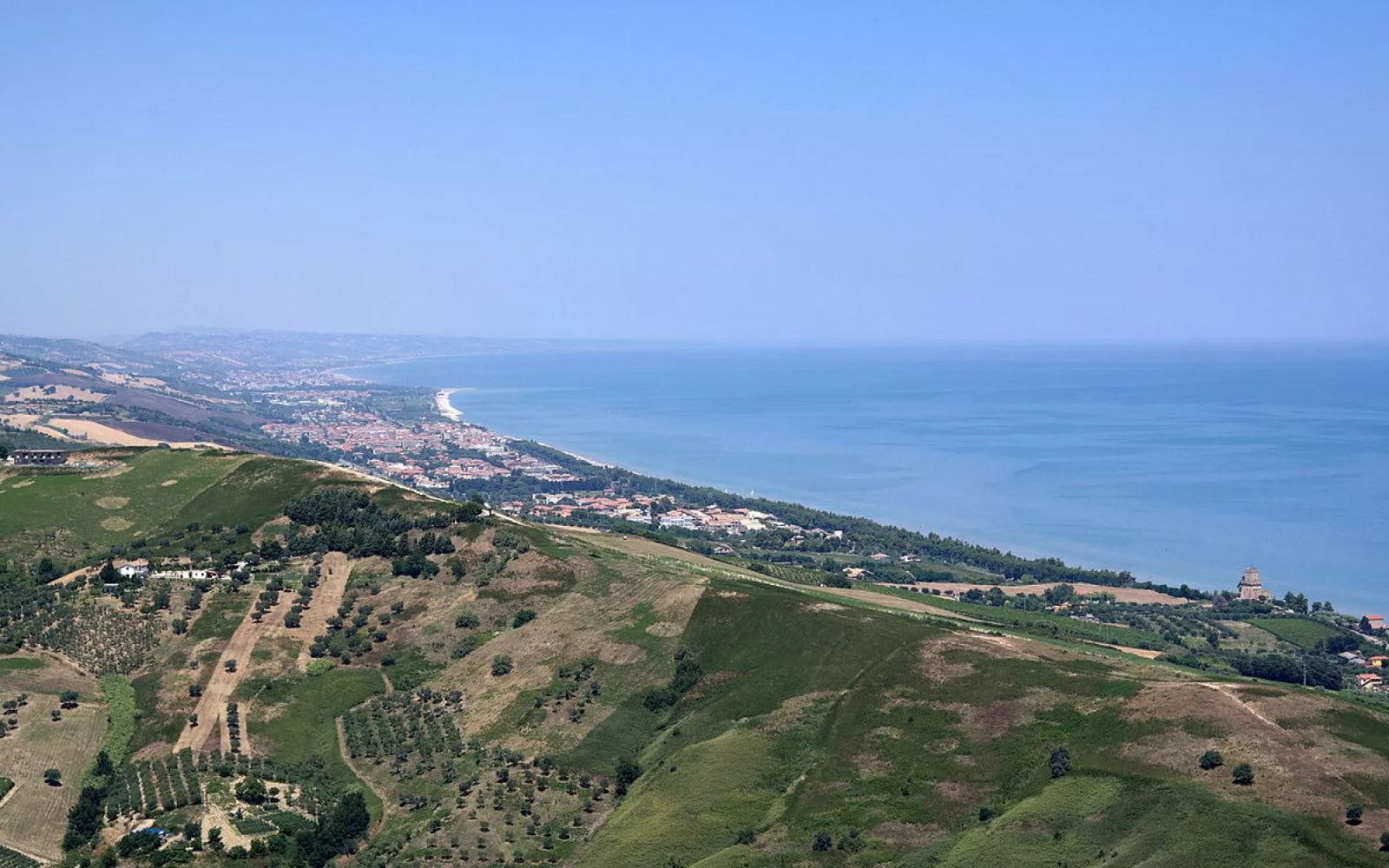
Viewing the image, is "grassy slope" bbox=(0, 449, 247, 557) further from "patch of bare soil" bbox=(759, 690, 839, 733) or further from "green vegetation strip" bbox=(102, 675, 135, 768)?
"patch of bare soil" bbox=(759, 690, 839, 733)

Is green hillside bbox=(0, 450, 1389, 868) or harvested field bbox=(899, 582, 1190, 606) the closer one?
green hillside bbox=(0, 450, 1389, 868)

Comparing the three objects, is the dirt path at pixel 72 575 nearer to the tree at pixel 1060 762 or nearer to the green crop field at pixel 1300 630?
the tree at pixel 1060 762

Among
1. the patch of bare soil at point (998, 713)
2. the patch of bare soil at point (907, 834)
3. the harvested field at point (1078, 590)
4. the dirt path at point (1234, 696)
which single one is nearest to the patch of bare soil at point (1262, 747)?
the dirt path at point (1234, 696)

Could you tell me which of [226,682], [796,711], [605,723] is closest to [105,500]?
[226,682]

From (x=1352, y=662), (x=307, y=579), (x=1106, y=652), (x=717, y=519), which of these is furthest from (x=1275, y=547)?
(x=307, y=579)

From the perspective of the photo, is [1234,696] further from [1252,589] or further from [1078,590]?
[1252,589]

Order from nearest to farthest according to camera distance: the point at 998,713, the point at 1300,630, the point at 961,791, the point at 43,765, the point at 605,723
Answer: the point at 961,791 → the point at 998,713 → the point at 43,765 → the point at 605,723 → the point at 1300,630

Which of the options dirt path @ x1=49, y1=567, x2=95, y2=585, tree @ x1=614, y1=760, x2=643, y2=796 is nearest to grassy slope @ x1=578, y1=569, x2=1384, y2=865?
tree @ x1=614, y1=760, x2=643, y2=796
